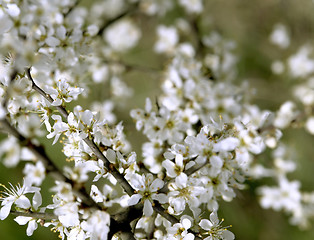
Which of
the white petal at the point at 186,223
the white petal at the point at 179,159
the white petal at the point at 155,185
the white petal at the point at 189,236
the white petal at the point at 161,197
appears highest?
the white petal at the point at 179,159

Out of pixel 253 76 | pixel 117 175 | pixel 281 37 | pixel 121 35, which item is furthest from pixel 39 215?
pixel 253 76

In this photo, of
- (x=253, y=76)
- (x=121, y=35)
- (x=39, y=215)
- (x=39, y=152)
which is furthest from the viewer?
(x=253, y=76)

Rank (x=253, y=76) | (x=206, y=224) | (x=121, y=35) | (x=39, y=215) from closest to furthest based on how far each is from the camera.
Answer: (x=39, y=215) → (x=206, y=224) → (x=121, y=35) → (x=253, y=76)

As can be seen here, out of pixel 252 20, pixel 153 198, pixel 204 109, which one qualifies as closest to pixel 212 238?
pixel 153 198

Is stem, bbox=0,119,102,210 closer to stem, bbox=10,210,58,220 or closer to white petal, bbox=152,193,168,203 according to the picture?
stem, bbox=10,210,58,220

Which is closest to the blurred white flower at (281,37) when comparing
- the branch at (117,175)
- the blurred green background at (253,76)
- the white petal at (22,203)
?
the blurred green background at (253,76)

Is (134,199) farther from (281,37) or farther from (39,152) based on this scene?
(281,37)

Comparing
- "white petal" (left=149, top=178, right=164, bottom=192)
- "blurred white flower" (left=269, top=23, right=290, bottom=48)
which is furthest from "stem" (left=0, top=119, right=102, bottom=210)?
"blurred white flower" (left=269, top=23, right=290, bottom=48)

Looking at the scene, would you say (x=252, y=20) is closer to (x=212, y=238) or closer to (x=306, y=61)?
(x=306, y=61)

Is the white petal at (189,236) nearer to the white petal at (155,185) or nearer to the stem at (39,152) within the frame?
the white petal at (155,185)
